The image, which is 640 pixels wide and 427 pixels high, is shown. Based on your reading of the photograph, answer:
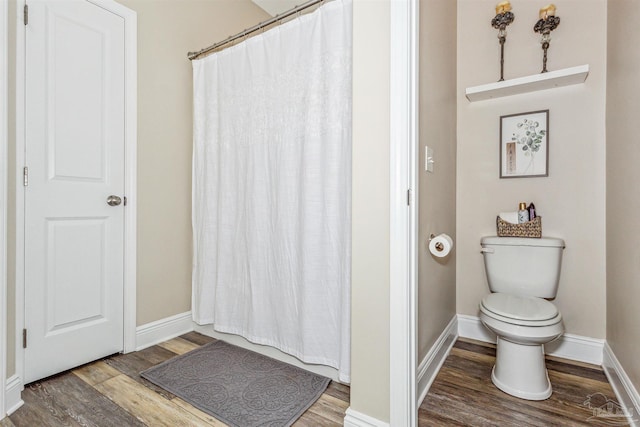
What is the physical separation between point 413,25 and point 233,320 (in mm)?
1848

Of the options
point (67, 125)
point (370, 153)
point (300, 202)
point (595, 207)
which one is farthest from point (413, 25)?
point (67, 125)

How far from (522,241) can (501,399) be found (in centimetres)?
89

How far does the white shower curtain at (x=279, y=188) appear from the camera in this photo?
1590 mm

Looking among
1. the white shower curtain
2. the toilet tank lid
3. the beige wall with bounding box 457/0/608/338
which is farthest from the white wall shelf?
→ the white shower curtain

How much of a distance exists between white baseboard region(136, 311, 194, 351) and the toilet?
1909mm

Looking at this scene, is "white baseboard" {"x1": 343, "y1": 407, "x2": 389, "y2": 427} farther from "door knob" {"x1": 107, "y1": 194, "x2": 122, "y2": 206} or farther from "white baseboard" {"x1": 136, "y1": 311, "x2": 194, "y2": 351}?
"door knob" {"x1": 107, "y1": 194, "x2": 122, "y2": 206}

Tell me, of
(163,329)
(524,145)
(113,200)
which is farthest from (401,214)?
(163,329)

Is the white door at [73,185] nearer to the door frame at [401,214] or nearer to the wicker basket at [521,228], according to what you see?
the door frame at [401,214]

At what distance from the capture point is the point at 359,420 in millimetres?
1241

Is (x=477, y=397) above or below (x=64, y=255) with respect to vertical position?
below

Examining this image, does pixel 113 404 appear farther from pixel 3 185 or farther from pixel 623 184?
pixel 623 184

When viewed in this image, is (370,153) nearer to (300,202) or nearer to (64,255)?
(300,202)

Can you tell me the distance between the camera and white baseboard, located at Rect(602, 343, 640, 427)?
51.0 inches

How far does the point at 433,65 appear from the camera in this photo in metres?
1.63
